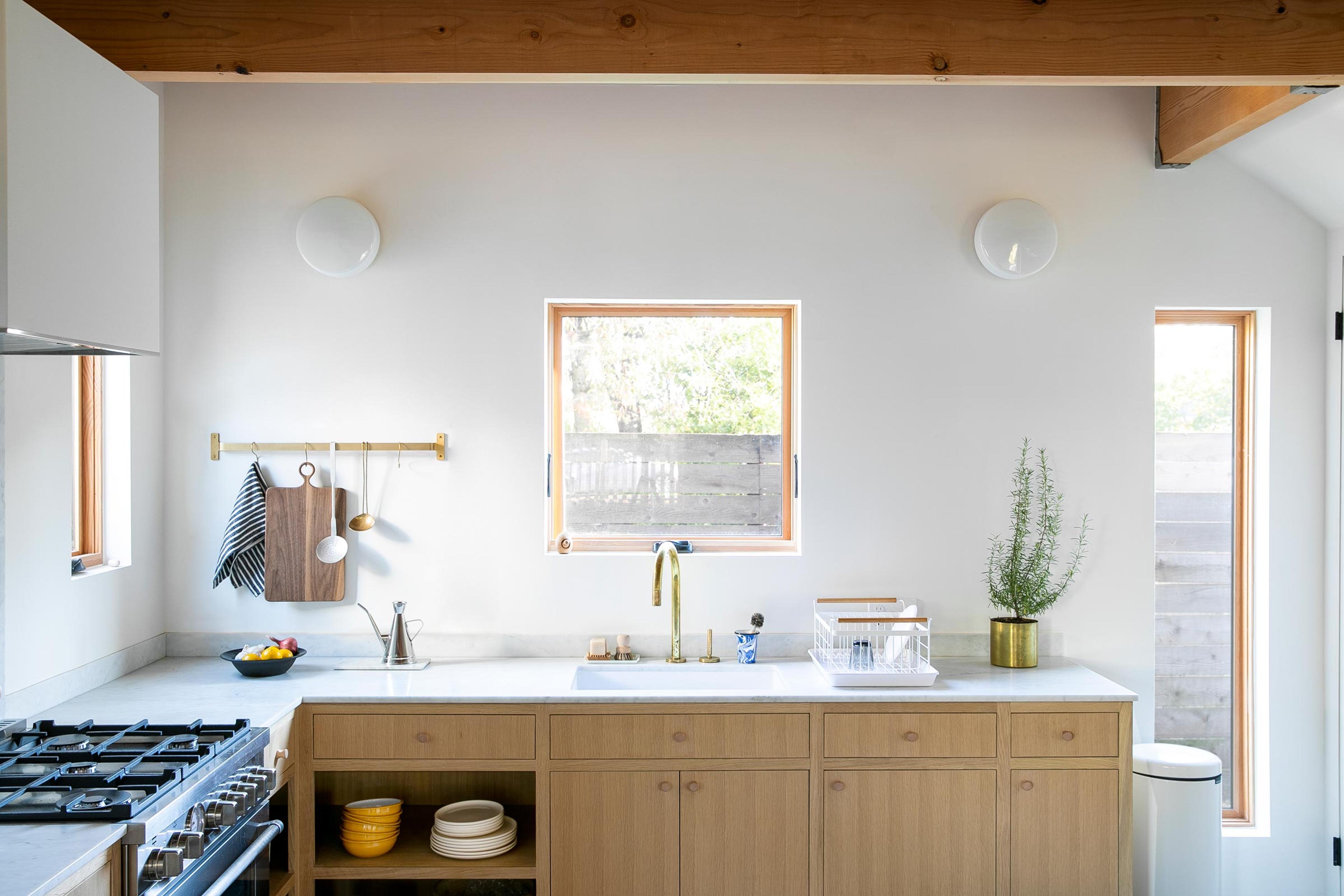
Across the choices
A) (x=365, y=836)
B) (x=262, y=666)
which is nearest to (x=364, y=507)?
(x=262, y=666)

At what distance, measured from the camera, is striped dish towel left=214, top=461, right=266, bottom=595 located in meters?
2.94

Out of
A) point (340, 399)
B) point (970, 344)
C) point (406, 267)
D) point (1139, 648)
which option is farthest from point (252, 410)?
point (1139, 648)

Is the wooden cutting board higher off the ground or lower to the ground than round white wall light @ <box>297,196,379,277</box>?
lower

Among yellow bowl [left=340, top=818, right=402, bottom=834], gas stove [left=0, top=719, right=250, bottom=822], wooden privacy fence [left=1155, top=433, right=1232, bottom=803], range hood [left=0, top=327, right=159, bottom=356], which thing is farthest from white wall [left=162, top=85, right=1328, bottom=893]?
range hood [left=0, top=327, right=159, bottom=356]

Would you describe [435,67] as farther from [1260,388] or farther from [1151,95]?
[1260,388]

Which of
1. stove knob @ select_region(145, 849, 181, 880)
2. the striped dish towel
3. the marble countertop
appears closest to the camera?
stove knob @ select_region(145, 849, 181, 880)

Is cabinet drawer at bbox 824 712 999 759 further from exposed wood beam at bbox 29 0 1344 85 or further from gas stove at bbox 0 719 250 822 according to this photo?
exposed wood beam at bbox 29 0 1344 85

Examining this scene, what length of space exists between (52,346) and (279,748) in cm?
108

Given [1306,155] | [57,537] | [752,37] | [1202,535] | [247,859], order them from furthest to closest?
[1202,535], [1306,155], [57,537], [752,37], [247,859]

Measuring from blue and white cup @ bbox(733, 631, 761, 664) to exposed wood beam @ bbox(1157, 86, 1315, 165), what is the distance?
6.45 ft

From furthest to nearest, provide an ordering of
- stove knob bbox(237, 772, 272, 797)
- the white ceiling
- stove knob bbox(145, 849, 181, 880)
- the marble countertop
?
1. the white ceiling
2. the marble countertop
3. stove knob bbox(237, 772, 272, 797)
4. stove knob bbox(145, 849, 181, 880)

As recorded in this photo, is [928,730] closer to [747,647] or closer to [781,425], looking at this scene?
[747,647]

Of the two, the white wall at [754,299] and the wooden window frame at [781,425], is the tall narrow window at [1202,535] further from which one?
the wooden window frame at [781,425]

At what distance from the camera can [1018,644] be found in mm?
2854
